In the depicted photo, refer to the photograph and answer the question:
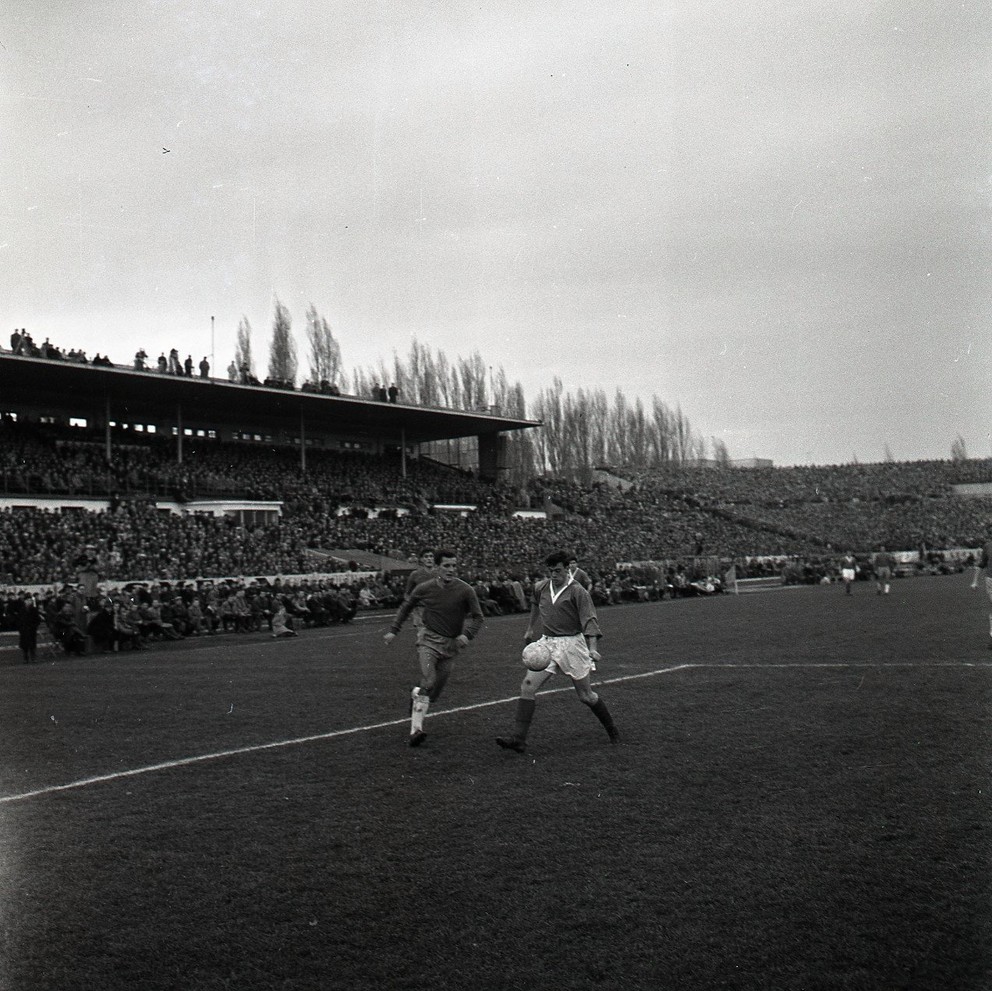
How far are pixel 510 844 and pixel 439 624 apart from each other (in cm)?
360

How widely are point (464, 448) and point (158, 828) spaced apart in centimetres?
6779

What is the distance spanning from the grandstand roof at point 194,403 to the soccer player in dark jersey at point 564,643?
36694 millimetres

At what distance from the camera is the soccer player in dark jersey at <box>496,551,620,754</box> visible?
881 centimetres

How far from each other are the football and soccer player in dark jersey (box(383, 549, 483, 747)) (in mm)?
711

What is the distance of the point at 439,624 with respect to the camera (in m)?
9.50

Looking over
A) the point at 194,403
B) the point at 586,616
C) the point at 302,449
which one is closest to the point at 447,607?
the point at 586,616

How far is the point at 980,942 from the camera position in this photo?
176 inches

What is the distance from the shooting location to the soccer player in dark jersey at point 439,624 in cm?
938

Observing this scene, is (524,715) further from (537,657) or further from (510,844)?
(510,844)

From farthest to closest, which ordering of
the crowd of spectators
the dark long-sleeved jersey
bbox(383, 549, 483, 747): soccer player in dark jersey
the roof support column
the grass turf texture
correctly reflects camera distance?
the roof support column → the crowd of spectators → the dark long-sleeved jersey → bbox(383, 549, 483, 747): soccer player in dark jersey → the grass turf texture

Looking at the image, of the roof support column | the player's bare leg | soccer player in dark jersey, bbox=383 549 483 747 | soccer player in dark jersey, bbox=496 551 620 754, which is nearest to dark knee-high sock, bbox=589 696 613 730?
soccer player in dark jersey, bbox=496 551 620 754

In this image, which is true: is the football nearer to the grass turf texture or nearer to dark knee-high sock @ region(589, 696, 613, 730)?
dark knee-high sock @ region(589, 696, 613, 730)

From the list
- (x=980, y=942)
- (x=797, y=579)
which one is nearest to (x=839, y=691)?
(x=980, y=942)

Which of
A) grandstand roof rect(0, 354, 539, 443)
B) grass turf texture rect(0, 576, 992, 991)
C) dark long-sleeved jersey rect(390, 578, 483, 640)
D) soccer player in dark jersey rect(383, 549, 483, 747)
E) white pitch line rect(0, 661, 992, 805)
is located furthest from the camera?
grandstand roof rect(0, 354, 539, 443)
